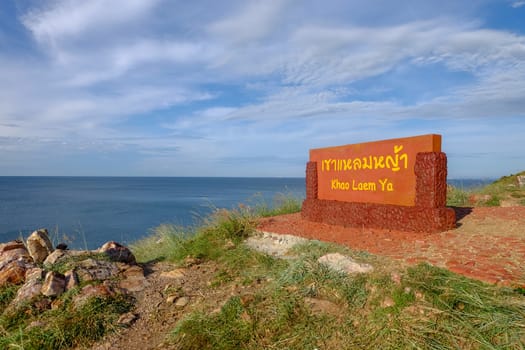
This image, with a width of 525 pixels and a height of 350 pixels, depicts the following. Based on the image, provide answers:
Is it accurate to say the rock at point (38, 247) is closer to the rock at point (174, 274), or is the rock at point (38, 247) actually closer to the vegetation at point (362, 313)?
the rock at point (174, 274)

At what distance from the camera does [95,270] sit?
5.11 metres

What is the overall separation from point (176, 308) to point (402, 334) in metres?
2.58

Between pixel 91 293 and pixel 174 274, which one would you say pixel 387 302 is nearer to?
pixel 174 274

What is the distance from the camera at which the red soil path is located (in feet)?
12.7

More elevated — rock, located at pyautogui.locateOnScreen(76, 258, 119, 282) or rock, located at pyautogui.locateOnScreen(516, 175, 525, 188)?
rock, located at pyautogui.locateOnScreen(516, 175, 525, 188)

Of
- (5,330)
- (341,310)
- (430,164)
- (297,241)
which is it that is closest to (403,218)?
(430,164)

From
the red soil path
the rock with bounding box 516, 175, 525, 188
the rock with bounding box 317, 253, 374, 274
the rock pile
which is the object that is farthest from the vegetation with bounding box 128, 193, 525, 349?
the rock with bounding box 516, 175, 525, 188

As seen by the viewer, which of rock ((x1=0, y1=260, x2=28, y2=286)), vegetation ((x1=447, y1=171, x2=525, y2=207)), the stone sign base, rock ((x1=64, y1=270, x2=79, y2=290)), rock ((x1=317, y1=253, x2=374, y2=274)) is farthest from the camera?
vegetation ((x1=447, y1=171, x2=525, y2=207))

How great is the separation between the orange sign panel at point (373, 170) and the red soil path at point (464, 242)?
2.20 ft

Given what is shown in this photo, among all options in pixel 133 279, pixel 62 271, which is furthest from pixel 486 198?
pixel 62 271

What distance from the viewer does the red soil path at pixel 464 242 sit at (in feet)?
12.7

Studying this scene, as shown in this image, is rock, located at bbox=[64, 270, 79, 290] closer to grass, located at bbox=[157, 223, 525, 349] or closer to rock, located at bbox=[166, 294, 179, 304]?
rock, located at bbox=[166, 294, 179, 304]

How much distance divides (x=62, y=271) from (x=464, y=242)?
575 cm

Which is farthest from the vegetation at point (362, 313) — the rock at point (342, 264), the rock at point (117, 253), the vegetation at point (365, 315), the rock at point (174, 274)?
the rock at point (117, 253)
